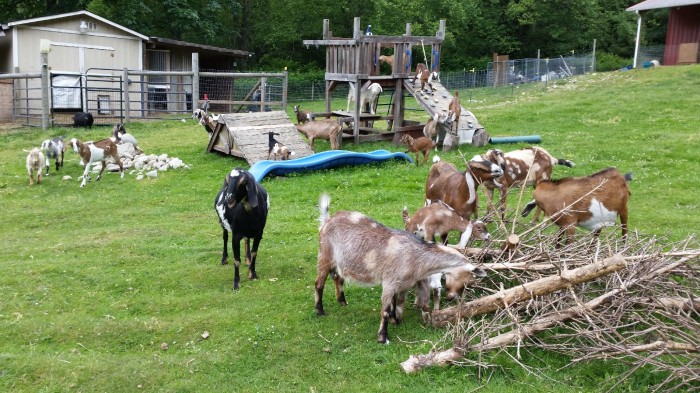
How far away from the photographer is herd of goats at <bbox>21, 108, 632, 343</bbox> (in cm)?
551

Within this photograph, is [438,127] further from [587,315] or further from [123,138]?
[587,315]

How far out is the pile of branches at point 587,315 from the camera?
193 inches

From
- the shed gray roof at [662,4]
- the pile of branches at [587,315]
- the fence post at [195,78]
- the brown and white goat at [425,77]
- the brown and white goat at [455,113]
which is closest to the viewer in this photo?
the pile of branches at [587,315]

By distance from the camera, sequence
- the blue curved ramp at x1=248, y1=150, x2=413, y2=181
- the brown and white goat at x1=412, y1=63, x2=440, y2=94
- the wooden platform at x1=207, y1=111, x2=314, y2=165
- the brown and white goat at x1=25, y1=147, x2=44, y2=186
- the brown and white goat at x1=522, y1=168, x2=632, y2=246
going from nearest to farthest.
A: the brown and white goat at x1=522, y1=168, x2=632, y2=246, the blue curved ramp at x1=248, y1=150, x2=413, y2=181, the brown and white goat at x1=25, y1=147, x2=44, y2=186, the wooden platform at x1=207, y1=111, x2=314, y2=165, the brown and white goat at x1=412, y1=63, x2=440, y2=94

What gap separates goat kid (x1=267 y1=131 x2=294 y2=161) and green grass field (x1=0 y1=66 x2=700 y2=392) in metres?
1.11

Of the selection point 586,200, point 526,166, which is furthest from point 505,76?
point 586,200

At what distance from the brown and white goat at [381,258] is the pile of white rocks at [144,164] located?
26.2 ft

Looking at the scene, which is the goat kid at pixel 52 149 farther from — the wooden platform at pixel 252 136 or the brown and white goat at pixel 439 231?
the brown and white goat at pixel 439 231

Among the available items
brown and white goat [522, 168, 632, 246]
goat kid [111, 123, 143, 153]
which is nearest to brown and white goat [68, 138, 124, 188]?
goat kid [111, 123, 143, 153]

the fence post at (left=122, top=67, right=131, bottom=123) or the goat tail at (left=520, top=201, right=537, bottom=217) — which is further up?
the fence post at (left=122, top=67, right=131, bottom=123)

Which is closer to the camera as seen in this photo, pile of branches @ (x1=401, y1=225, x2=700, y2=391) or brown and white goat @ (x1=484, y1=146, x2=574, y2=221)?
pile of branches @ (x1=401, y1=225, x2=700, y2=391)

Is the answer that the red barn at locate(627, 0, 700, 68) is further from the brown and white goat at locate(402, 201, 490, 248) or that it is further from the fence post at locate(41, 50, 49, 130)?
the brown and white goat at locate(402, 201, 490, 248)

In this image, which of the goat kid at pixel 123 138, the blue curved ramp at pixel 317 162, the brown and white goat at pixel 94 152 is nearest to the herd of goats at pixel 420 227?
the blue curved ramp at pixel 317 162

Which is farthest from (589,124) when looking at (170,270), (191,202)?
(170,270)
